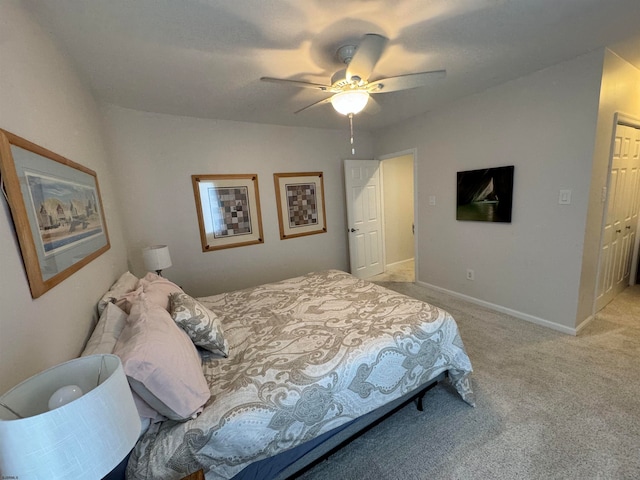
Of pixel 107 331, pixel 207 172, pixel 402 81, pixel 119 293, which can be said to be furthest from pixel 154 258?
pixel 402 81

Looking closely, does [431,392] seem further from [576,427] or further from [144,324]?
[144,324]

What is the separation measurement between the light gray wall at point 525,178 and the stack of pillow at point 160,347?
294cm

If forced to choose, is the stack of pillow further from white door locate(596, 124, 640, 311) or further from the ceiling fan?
white door locate(596, 124, 640, 311)

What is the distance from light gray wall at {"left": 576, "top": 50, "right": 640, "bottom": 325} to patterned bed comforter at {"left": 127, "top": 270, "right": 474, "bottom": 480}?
5.73 feet

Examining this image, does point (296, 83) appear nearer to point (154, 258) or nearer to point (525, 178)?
point (154, 258)

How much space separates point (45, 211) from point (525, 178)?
11.6ft

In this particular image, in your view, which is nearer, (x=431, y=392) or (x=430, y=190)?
(x=431, y=392)

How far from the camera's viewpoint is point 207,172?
10.3 feet

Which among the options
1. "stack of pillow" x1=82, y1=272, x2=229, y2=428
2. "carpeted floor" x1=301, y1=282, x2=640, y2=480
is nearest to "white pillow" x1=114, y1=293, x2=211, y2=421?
"stack of pillow" x1=82, y1=272, x2=229, y2=428

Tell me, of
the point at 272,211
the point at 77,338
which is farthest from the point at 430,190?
the point at 77,338

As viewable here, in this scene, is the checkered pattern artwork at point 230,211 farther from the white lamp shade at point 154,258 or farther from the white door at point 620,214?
the white door at point 620,214

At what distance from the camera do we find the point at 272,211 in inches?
141

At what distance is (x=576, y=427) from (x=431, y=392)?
2.60 feet

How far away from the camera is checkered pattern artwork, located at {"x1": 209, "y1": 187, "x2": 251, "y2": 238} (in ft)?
10.5
